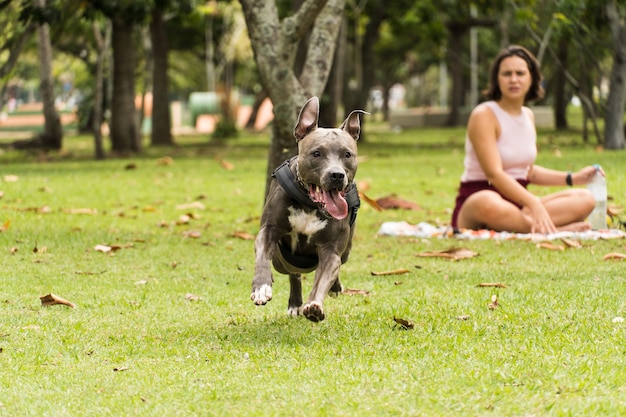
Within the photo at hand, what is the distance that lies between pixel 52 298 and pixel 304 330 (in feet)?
5.19

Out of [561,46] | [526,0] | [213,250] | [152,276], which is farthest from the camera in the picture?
[561,46]

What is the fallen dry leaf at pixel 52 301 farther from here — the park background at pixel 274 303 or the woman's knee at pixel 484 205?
the woman's knee at pixel 484 205

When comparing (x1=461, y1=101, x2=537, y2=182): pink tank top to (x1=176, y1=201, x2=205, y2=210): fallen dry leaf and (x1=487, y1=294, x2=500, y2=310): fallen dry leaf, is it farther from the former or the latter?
(x1=176, y1=201, x2=205, y2=210): fallen dry leaf

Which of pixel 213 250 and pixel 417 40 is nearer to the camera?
pixel 213 250

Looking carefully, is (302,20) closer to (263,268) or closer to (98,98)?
(263,268)

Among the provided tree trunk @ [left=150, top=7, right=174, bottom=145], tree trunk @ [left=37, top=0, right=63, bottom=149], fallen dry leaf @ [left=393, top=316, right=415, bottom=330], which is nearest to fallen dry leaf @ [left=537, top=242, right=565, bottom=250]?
fallen dry leaf @ [left=393, top=316, right=415, bottom=330]

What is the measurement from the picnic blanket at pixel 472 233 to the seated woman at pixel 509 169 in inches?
3.7

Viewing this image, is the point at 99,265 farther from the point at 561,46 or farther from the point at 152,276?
the point at 561,46

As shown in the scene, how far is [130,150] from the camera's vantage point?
2183 centimetres

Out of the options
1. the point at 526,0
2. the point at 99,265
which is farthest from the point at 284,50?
the point at 526,0

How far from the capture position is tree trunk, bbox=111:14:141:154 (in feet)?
68.8

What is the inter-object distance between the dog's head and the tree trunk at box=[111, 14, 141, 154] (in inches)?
621

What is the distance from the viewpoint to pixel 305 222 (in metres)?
5.54

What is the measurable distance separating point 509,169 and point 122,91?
12911mm
